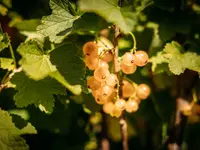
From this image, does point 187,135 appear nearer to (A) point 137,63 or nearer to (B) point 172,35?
(B) point 172,35

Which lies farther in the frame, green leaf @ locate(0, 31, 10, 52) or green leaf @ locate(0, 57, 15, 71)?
green leaf @ locate(0, 57, 15, 71)

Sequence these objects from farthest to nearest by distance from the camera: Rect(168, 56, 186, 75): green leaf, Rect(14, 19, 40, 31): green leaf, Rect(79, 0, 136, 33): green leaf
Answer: Rect(14, 19, 40, 31): green leaf → Rect(168, 56, 186, 75): green leaf → Rect(79, 0, 136, 33): green leaf

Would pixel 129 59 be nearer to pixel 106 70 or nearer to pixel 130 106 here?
pixel 106 70

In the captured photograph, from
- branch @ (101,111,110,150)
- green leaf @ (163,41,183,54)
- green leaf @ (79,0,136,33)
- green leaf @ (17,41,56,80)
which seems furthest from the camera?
Answer: branch @ (101,111,110,150)

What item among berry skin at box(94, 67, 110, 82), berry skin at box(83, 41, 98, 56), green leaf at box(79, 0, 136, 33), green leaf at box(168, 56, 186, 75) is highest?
green leaf at box(79, 0, 136, 33)

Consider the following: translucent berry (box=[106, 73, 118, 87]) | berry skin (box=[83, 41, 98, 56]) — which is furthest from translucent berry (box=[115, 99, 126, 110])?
berry skin (box=[83, 41, 98, 56])

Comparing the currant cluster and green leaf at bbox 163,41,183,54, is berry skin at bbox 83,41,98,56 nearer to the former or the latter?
the currant cluster

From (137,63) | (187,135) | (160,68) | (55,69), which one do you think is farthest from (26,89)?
(187,135)
